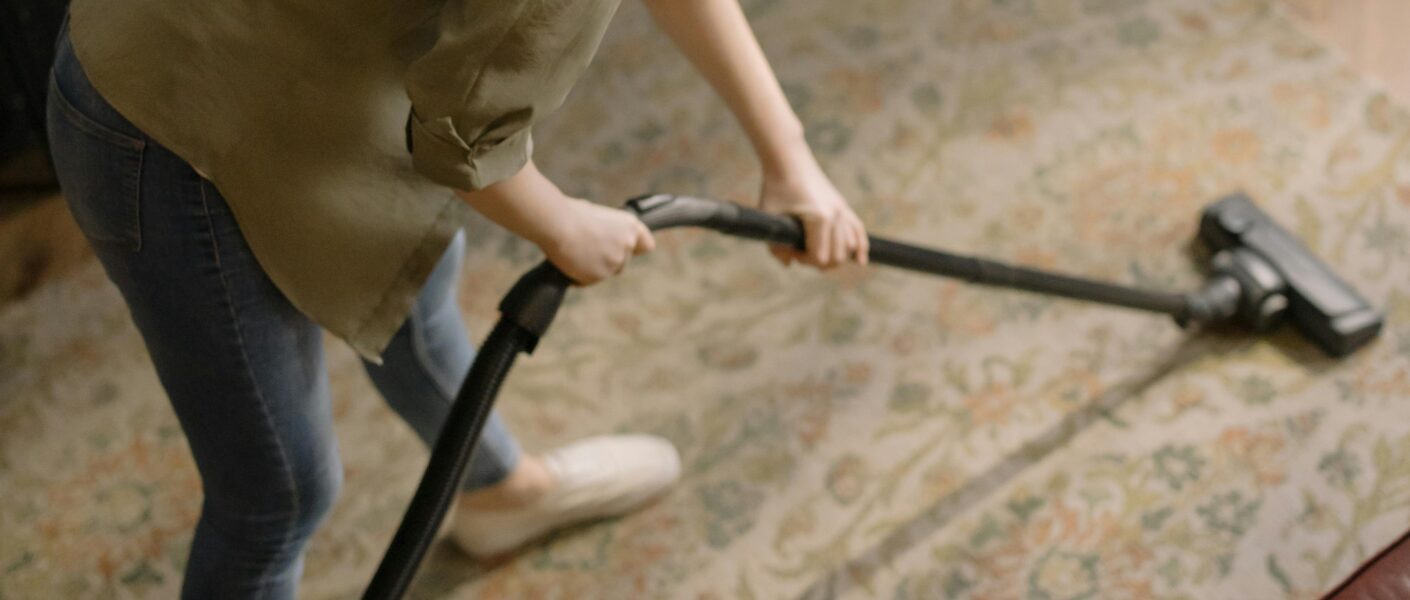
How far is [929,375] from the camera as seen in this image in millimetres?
1584

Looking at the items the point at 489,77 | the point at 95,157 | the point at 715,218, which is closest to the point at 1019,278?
the point at 715,218

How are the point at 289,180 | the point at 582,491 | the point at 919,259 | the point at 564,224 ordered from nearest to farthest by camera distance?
the point at 289,180
the point at 564,224
the point at 919,259
the point at 582,491

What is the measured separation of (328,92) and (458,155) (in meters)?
0.10

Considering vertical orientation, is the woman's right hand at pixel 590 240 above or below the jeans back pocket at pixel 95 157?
below

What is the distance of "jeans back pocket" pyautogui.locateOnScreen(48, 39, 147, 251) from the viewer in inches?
30.0

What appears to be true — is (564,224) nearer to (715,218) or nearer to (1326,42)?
(715,218)

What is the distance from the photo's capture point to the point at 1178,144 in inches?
71.9

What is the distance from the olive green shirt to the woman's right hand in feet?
0.38

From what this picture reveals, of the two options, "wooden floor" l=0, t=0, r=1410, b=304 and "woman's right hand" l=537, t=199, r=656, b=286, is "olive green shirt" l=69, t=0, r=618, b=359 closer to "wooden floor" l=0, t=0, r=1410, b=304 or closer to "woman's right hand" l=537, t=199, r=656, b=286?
"woman's right hand" l=537, t=199, r=656, b=286

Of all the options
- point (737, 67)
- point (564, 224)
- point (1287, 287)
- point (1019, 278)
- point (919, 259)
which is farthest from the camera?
point (1287, 287)

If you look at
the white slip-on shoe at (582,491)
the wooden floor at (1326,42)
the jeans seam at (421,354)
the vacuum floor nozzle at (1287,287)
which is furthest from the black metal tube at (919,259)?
the wooden floor at (1326,42)

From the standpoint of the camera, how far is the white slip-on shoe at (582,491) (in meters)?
1.38

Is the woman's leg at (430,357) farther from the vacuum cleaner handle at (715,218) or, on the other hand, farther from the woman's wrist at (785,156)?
the woman's wrist at (785,156)

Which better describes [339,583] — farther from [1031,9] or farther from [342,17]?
[1031,9]
